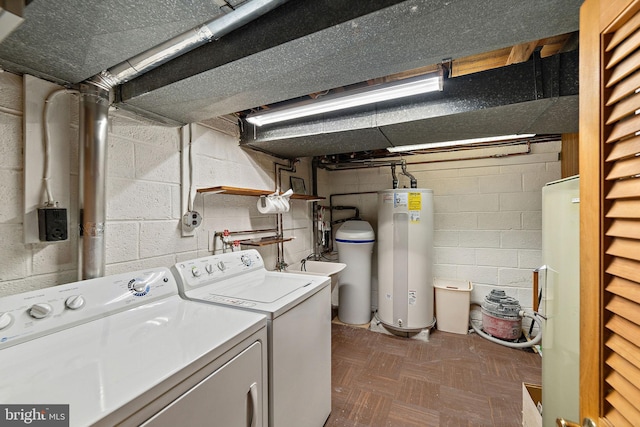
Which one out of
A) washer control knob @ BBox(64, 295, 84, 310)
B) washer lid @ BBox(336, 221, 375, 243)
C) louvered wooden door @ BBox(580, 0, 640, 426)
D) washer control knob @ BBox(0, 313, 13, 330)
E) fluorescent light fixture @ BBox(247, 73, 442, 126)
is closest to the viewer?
louvered wooden door @ BBox(580, 0, 640, 426)

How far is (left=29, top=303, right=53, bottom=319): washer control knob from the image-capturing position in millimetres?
877

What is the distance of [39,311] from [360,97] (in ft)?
5.70

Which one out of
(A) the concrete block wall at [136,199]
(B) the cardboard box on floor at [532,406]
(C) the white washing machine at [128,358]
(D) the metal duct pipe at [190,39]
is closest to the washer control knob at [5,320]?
(C) the white washing machine at [128,358]

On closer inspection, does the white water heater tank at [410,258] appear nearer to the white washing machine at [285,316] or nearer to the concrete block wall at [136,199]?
the white washing machine at [285,316]

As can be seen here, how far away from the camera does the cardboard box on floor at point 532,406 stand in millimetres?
1404

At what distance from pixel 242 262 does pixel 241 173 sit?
813 mm

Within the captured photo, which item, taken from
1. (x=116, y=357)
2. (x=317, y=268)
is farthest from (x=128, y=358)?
(x=317, y=268)

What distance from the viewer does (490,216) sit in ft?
9.51

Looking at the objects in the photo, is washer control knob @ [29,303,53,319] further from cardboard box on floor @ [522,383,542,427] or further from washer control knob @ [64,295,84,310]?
cardboard box on floor @ [522,383,542,427]

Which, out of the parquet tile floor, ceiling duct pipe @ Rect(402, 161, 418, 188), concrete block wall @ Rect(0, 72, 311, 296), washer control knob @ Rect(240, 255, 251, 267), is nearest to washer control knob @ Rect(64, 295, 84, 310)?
concrete block wall @ Rect(0, 72, 311, 296)

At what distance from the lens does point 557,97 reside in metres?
1.37

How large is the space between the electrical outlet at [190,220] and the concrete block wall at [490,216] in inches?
100

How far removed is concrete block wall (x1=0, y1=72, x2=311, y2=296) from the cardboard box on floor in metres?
2.17

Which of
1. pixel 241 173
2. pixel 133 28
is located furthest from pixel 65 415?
pixel 241 173
